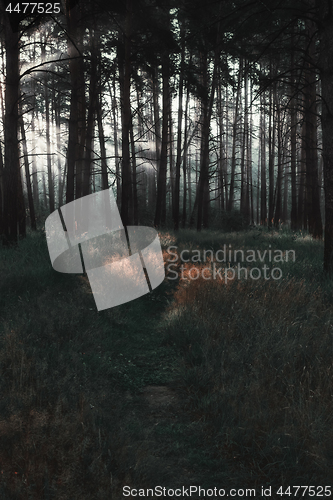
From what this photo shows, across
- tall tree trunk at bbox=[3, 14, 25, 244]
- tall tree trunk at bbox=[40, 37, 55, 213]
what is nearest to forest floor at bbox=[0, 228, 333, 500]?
tall tree trunk at bbox=[3, 14, 25, 244]

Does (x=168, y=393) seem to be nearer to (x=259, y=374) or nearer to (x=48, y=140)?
(x=259, y=374)

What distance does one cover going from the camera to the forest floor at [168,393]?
88.6 inches

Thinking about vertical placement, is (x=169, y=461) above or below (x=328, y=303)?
below

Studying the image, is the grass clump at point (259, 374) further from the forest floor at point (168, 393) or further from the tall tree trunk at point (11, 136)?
the tall tree trunk at point (11, 136)

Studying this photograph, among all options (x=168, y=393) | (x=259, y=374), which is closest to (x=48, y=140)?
(x=168, y=393)

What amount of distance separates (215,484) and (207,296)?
3432mm

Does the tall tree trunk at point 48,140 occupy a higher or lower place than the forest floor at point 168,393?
higher

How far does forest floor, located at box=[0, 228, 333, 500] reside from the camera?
2.25 metres

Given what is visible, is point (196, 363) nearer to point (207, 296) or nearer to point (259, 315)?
point (259, 315)

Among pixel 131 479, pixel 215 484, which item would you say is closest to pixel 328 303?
pixel 215 484

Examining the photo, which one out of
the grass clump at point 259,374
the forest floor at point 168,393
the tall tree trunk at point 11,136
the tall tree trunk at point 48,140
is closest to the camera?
the forest floor at point 168,393

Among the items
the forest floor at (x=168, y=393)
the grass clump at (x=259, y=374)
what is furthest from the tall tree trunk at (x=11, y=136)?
the grass clump at (x=259, y=374)

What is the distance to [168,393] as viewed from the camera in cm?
351

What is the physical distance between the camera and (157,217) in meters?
16.7
